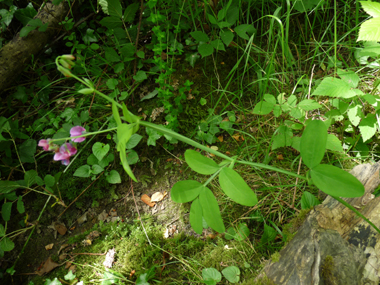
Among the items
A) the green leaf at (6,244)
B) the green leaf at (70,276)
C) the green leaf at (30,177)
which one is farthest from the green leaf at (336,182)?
the green leaf at (6,244)

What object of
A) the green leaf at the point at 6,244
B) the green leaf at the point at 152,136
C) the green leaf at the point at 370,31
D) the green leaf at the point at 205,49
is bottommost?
the green leaf at the point at 6,244

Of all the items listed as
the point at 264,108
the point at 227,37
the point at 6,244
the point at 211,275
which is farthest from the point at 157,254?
the point at 227,37

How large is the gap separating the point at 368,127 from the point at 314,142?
89 cm

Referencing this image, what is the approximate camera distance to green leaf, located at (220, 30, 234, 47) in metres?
1.89

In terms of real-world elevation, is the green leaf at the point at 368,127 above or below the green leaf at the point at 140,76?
below

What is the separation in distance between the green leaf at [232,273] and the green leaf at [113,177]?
97 centimetres

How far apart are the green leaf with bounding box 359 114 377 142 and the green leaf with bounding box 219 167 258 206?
1.07 m

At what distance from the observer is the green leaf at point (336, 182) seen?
0.89 m

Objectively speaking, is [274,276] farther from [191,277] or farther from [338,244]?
[191,277]

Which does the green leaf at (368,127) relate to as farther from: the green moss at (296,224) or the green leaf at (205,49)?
the green leaf at (205,49)

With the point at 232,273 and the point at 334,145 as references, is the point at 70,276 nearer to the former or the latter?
the point at 232,273

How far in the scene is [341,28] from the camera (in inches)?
83.9

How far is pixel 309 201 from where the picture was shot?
1419mm

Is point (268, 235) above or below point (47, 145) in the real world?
below
